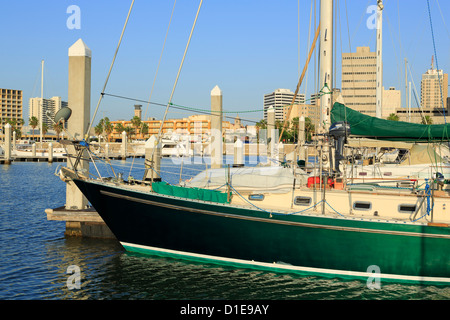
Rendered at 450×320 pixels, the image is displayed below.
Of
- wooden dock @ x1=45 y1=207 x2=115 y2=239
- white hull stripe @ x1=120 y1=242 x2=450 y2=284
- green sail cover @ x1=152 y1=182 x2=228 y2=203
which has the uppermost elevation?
green sail cover @ x1=152 y1=182 x2=228 y2=203

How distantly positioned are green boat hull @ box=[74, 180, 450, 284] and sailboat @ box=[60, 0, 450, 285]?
0.03 metres

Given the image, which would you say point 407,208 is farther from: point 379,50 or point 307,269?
point 379,50

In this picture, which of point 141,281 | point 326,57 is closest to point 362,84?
point 326,57

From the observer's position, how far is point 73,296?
11406 mm

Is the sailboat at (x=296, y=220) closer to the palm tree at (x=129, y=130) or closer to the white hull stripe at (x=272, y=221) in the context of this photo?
the white hull stripe at (x=272, y=221)

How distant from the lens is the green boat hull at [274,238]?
12.0m

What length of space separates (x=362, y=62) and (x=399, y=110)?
77.0 ft

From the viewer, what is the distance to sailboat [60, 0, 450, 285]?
39.8 feet

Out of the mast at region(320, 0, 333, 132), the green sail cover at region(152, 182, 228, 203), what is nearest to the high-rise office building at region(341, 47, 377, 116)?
the mast at region(320, 0, 333, 132)

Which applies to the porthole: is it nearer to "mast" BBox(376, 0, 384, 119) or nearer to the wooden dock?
the wooden dock

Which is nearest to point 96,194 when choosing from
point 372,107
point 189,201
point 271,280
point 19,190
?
point 189,201

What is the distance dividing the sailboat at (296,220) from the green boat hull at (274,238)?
3 cm

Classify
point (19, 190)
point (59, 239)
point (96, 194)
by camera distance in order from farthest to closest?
point (19, 190) < point (59, 239) < point (96, 194)
